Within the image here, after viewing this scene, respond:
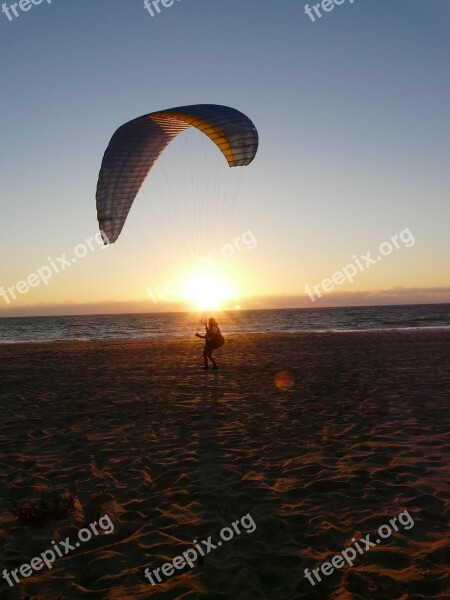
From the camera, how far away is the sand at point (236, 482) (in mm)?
4168

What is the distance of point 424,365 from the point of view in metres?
16.9

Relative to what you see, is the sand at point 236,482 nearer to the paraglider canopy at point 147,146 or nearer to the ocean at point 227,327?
the paraglider canopy at point 147,146

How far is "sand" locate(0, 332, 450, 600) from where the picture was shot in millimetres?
4168

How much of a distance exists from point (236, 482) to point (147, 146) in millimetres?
12021

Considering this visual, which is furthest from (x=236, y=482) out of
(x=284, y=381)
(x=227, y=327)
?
(x=227, y=327)

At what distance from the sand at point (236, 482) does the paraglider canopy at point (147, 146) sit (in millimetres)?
6144

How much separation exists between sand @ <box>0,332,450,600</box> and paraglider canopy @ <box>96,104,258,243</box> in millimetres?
6144

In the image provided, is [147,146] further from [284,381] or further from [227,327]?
[227,327]

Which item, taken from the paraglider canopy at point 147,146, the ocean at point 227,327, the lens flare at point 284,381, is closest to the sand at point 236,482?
the lens flare at point 284,381

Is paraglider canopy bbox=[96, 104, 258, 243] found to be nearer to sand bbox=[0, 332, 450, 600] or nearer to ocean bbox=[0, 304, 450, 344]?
sand bbox=[0, 332, 450, 600]

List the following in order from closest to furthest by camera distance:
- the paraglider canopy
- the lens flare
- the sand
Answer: the sand
the lens flare
the paraglider canopy

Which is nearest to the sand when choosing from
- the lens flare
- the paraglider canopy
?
the lens flare

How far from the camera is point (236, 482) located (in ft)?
20.6

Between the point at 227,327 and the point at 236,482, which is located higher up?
the point at 236,482
